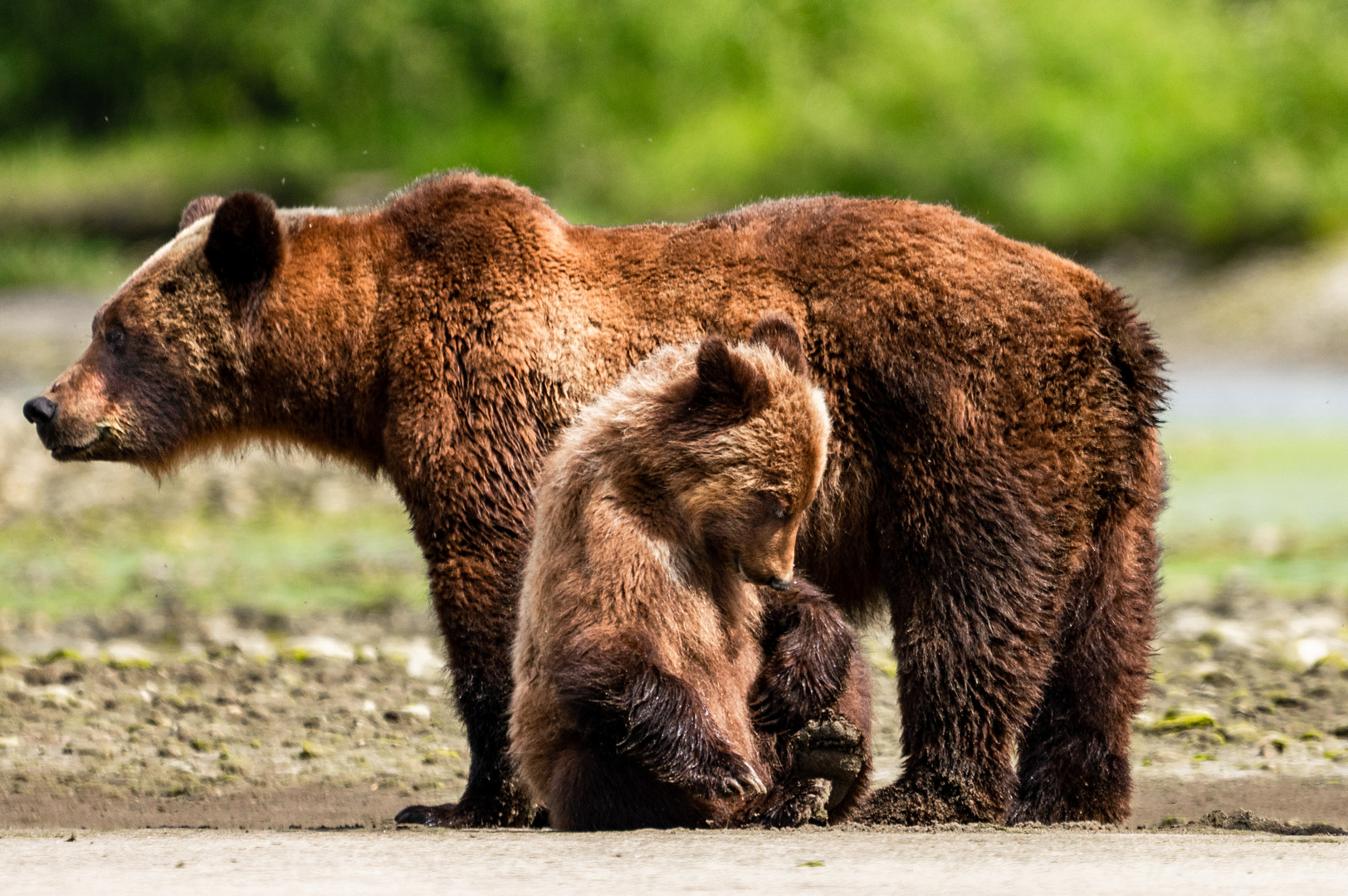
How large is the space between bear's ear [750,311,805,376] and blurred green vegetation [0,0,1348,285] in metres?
24.2

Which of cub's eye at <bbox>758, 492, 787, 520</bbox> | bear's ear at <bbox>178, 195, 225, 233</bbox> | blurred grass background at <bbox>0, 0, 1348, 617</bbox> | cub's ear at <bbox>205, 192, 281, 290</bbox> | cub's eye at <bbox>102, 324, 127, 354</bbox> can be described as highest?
blurred grass background at <bbox>0, 0, 1348, 617</bbox>

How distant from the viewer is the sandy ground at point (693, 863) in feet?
13.7

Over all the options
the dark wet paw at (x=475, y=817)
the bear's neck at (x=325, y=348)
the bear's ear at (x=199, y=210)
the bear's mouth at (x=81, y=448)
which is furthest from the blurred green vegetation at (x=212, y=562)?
the dark wet paw at (x=475, y=817)

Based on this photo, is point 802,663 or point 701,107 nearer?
point 802,663

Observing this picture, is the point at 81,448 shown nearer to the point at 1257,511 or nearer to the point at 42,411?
the point at 42,411

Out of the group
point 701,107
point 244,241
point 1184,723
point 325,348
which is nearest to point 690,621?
point 325,348

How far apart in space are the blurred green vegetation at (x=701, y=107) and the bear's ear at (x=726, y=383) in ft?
80.8

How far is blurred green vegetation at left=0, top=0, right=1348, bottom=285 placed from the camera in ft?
105

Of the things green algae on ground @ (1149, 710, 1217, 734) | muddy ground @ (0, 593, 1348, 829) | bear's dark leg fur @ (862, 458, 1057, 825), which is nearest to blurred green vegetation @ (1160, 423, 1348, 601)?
muddy ground @ (0, 593, 1348, 829)

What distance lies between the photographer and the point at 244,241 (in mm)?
6598

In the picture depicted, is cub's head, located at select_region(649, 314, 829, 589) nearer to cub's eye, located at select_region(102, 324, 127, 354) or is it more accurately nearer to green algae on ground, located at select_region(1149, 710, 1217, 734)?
cub's eye, located at select_region(102, 324, 127, 354)

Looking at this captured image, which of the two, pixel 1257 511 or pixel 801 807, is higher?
pixel 1257 511

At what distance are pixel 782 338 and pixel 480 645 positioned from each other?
1.49 m

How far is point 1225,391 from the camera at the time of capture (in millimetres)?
23312
